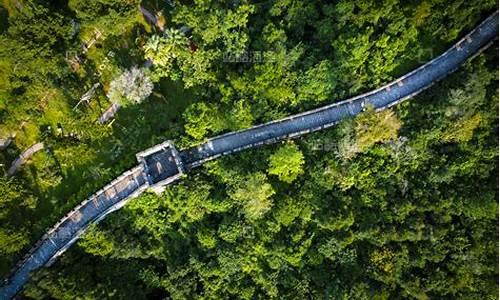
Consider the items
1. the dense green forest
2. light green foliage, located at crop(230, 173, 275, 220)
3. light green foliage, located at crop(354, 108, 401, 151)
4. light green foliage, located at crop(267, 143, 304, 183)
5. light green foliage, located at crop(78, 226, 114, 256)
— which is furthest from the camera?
light green foliage, located at crop(78, 226, 114, 256)

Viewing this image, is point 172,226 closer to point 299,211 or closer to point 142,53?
point 299,211

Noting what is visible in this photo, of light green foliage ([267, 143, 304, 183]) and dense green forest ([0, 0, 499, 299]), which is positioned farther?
light green foliage ([267, 143, 304, 183])

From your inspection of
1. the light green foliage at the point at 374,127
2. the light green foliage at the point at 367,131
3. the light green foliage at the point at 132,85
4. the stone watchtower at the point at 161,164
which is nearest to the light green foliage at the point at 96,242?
the stone watchtower at the point at 161,164

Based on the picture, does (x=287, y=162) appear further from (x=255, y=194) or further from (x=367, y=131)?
(x=367, y=131)

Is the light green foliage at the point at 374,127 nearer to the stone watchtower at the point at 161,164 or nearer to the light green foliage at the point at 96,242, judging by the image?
the stone watchtower at the point at 161,164

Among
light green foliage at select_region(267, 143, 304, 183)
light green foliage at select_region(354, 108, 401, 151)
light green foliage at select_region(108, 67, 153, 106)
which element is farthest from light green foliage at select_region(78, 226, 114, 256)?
light green foliage at select_region(354, 108, 401, 151)

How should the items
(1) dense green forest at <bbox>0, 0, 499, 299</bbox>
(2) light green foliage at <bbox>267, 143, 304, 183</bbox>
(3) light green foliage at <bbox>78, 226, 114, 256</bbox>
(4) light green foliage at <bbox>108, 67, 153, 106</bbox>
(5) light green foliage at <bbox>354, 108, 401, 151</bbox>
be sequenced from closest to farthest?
1. (1) dense green forest at <bbox>0, 0, 499, 299</bbox>
2. (5) light green foliage at <bbox>354, 108, 401, 151</bbox>
3. (2) light green foliage at <bbox>267, 143, 304, 183</bbox>
4. (4) light green foliage at <bbox>108, 67, 153, 106</bbox>
5. (3) light green foliage at <bbox>78, 226, 114, 256</bbox>

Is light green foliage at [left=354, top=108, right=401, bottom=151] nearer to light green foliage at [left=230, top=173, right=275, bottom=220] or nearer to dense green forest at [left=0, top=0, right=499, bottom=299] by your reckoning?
dense green forest at [left=0, top=0, right=499, bottom=299]
